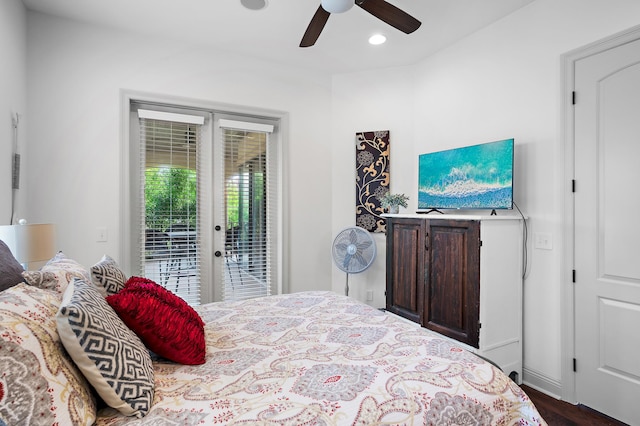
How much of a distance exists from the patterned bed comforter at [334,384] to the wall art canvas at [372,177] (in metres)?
2.18

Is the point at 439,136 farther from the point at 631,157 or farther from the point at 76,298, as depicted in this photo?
the point at 76,298

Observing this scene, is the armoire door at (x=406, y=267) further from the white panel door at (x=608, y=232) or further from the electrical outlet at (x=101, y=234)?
the electrical outlet at (x=101, y=234)

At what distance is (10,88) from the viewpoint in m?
2.26

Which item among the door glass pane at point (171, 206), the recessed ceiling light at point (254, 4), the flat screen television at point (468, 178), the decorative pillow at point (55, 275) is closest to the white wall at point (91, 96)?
the door glass pane at point (171, 206)

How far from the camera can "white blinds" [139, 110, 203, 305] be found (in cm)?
310

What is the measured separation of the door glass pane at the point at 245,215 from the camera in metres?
3.43

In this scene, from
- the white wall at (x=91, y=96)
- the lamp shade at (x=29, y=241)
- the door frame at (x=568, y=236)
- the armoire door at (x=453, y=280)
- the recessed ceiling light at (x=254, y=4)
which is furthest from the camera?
the white wall at (x=91, y=96)

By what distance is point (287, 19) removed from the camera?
9.12 ft

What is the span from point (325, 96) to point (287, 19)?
1116 mm

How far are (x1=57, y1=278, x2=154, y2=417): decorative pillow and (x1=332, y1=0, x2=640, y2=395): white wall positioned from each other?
2.60 m

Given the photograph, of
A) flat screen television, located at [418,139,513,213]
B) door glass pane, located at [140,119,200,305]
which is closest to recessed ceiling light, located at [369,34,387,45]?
flat screen television, located at [418,139,513,213]

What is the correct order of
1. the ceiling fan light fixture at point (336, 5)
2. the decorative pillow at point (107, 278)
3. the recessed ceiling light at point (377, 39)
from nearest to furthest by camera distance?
the decorative pillow at point (107, 278) < the ceiling fan light fixture at point (336, 5) < the recessed ceiling light at point (377, 39)

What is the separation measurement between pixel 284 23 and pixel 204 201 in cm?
176

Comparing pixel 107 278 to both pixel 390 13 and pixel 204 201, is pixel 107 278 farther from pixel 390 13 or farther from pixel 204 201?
pixel 390 13
